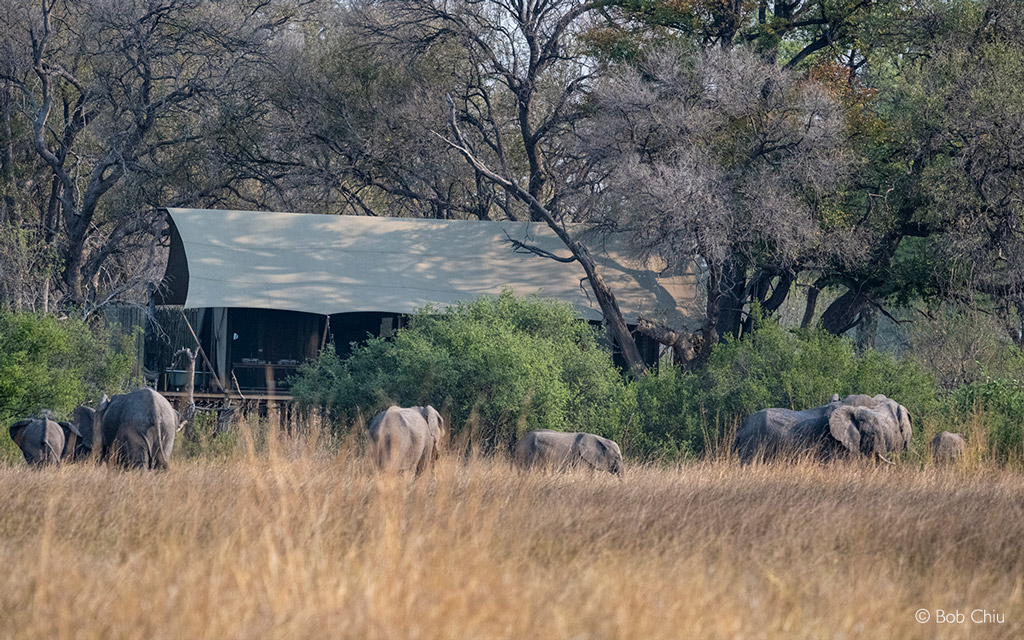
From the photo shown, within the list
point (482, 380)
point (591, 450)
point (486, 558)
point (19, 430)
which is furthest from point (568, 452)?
point (486, 558)

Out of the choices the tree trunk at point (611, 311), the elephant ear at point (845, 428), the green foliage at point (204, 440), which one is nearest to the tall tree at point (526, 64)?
the tree trunk at point (611, 311)

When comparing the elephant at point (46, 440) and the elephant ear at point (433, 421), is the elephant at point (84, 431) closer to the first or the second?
the elephant at point (46, 440)

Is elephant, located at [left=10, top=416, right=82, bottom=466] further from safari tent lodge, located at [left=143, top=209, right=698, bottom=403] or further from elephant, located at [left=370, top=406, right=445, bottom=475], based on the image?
safari tent lodge, located at [left=143, top=209, right=698, bottom=403]

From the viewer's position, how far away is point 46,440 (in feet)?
37.2

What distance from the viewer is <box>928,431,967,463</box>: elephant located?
40.7 ft

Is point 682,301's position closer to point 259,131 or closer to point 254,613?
point 259,131

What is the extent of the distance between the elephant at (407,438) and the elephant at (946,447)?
18.3ft

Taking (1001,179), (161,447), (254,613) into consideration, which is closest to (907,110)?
(1001,179)

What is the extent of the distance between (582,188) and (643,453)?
11992mm

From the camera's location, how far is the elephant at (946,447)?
12.4 m

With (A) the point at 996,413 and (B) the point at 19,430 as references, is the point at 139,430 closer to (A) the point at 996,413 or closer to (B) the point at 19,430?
(B) the point at 19,430

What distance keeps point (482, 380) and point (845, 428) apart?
522 cm

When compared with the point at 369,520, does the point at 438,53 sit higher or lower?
higher

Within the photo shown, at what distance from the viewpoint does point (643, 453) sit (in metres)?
15.8
